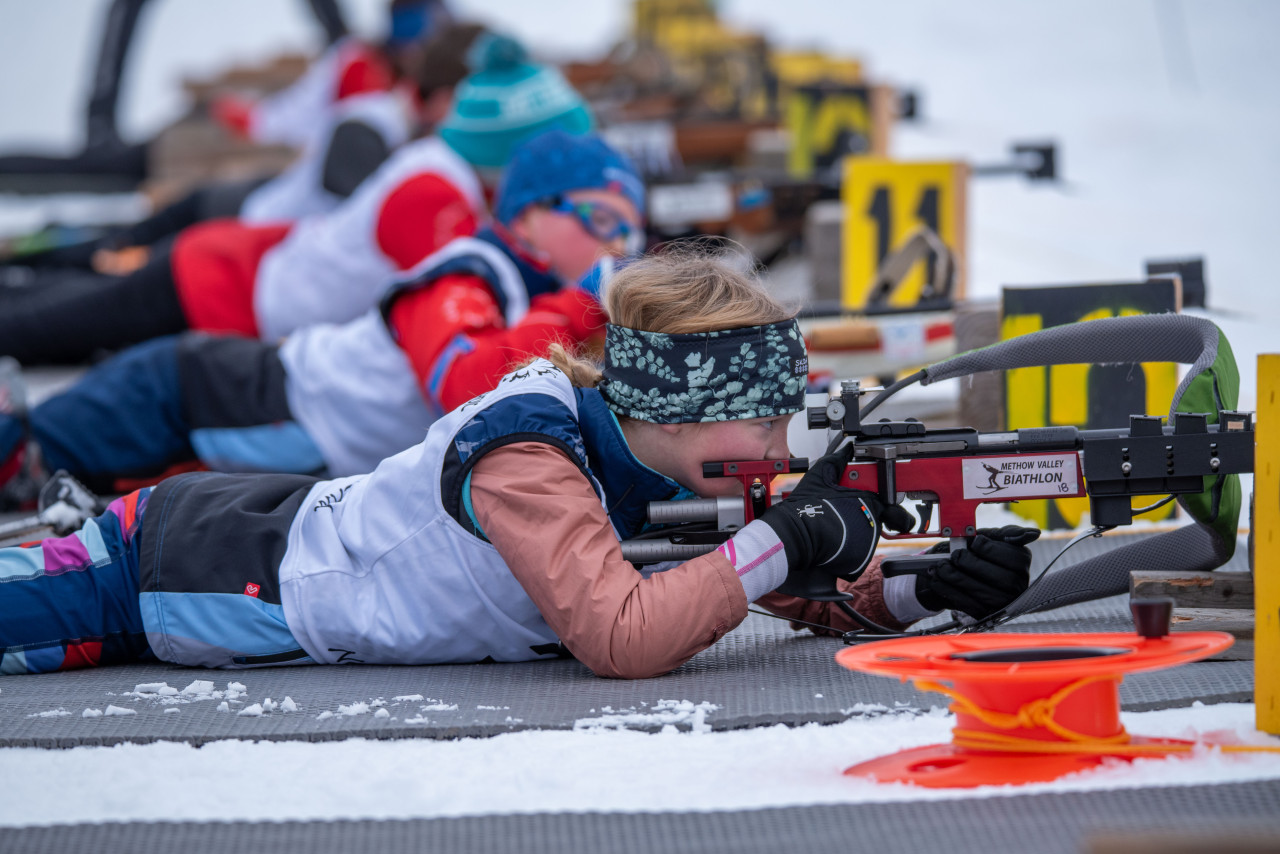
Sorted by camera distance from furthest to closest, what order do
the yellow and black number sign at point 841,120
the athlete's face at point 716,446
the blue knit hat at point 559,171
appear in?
the yellow and black number sign at point 841,120 < the blue knit hat at point 559,171 < the athlete's face at point 716,446

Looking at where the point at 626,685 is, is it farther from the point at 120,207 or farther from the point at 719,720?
the point at 120,207

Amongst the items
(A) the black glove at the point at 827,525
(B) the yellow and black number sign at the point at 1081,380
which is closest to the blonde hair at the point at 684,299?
(A) the black glove at the point at 827,525

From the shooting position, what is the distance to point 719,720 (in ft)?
5.05

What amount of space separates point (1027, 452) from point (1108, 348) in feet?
0.88

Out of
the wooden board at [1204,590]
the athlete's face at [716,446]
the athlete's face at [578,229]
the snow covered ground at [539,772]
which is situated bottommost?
the snow covered ground at [539,772]

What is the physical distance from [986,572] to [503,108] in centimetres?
277

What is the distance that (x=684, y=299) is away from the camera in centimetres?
178

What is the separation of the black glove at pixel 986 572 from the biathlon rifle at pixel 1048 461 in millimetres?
23

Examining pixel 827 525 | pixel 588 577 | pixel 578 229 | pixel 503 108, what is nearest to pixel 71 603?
pixel 588 577

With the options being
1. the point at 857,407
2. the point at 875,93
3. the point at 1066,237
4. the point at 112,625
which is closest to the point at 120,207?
the point at 875,93

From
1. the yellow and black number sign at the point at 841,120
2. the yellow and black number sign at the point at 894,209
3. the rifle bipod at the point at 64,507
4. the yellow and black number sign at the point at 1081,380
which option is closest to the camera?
the rifle bipod at the point at 64,507

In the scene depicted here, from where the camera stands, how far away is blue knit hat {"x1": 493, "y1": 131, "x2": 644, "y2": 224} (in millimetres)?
3119

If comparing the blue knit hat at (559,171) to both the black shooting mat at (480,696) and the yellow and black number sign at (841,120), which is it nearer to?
the black shooting mat at (480,696)

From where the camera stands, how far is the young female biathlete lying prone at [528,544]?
1.69 m
